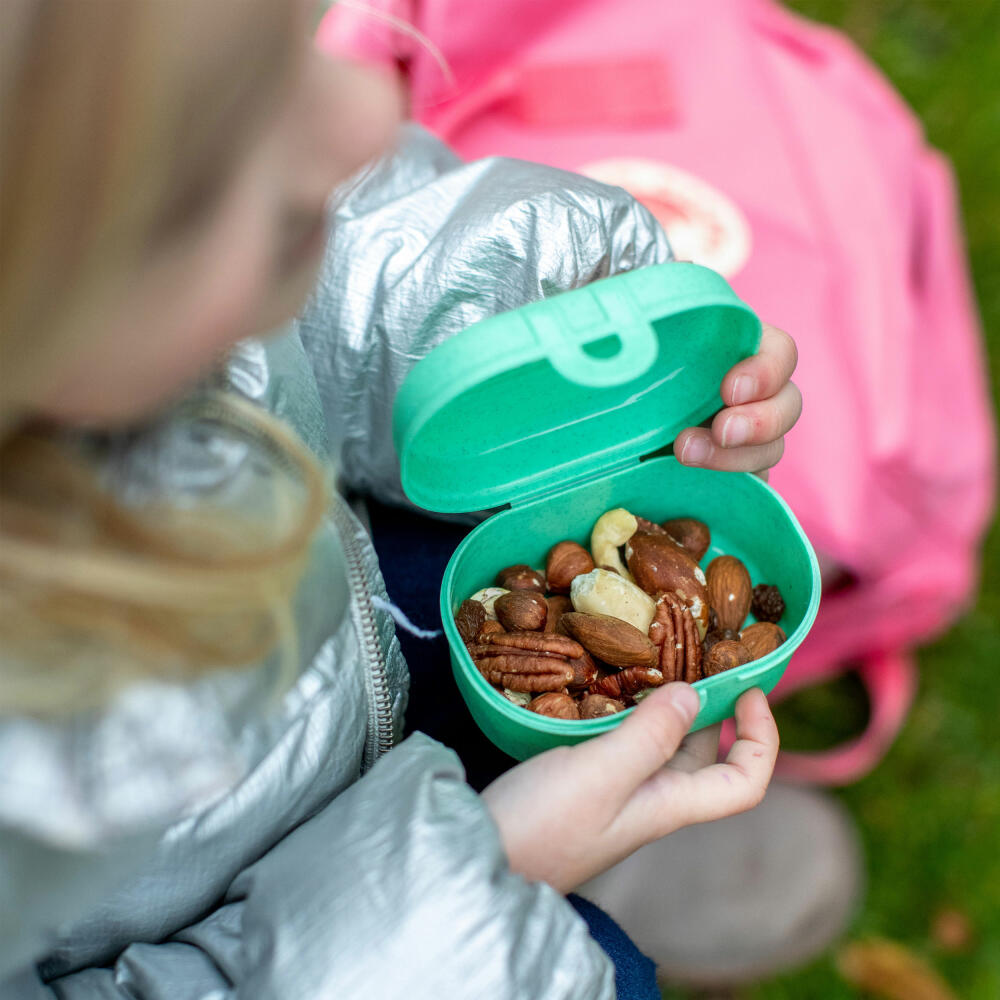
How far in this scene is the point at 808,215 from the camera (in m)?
0.97

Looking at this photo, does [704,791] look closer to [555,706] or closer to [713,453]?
[555,706]

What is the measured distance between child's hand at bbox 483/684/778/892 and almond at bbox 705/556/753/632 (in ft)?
0.49

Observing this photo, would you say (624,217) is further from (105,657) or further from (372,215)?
(105,657)

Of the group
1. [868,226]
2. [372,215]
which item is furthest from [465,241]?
[868,226]

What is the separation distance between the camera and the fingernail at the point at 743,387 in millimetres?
615

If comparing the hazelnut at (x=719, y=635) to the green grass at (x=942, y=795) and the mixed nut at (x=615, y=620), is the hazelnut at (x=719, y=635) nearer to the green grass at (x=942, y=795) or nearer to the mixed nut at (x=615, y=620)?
the mixed nut at (x=615, y=620)

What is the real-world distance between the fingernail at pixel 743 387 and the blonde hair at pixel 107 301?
318mm

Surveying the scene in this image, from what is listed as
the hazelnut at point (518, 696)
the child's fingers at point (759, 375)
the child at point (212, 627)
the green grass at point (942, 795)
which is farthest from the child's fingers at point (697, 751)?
the green grass at point (942, 795)

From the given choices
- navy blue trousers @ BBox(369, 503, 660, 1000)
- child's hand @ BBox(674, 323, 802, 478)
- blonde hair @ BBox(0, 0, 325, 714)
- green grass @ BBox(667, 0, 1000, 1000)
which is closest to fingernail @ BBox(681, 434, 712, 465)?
child's hand @ BBox(674, 323, 802, 478)

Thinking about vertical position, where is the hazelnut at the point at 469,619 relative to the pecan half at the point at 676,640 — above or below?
below

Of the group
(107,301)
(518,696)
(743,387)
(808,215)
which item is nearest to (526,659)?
(518,696)

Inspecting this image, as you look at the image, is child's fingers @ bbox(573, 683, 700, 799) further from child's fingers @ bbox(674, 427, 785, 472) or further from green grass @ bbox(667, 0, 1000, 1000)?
green grass @ bbox(667, 0, 1000, 1000)

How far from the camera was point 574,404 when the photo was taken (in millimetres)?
610

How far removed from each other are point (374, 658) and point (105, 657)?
22cm
